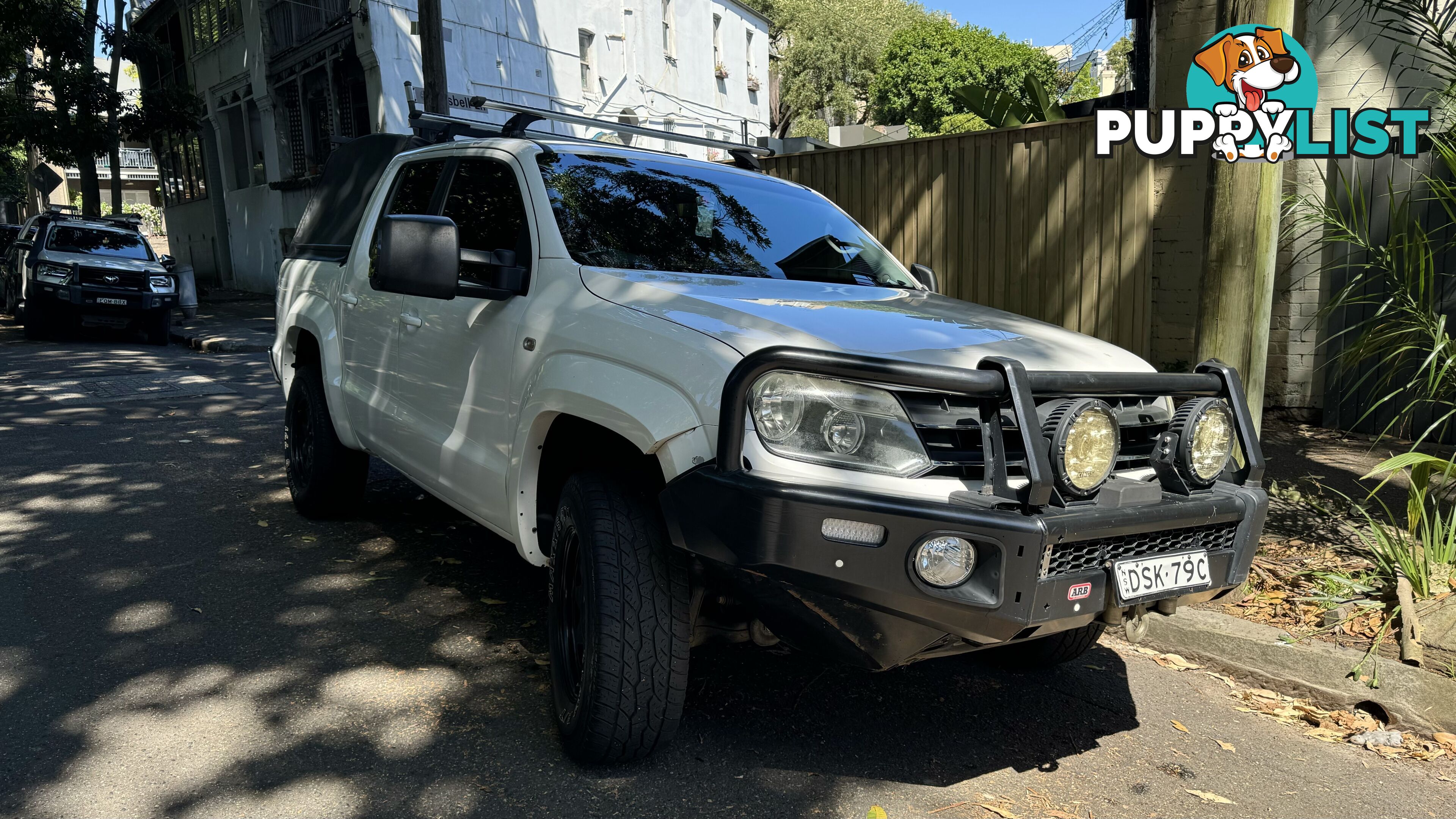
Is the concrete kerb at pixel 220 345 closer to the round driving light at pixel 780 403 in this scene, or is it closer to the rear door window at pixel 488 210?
the rear door window at pixel 488 210

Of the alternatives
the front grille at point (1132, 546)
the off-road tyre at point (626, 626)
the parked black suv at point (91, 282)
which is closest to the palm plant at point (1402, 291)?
the front grille at point (1132, 546)

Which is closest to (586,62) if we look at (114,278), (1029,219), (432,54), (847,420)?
(114,278)

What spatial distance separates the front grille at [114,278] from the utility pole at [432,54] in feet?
21.8

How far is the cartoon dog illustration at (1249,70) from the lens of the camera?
660 centimetres

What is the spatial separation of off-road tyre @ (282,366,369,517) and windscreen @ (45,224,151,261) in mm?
11655

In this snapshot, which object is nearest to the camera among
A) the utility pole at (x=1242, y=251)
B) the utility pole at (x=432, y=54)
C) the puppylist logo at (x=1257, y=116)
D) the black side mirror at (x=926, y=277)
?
the utility pole at (x=1242, y=251)

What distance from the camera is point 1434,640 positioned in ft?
12.6

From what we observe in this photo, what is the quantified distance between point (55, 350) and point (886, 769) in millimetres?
13687

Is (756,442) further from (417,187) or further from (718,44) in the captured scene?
(718,44)

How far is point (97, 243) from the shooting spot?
50.2ft

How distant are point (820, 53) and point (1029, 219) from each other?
127 ft

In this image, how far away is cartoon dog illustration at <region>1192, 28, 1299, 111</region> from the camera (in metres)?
6.60

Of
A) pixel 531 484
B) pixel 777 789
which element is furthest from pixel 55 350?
pixel 777 789

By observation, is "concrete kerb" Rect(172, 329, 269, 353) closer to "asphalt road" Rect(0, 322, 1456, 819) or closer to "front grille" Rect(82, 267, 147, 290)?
"front grille" Rect(82, 267, 147, 290)
